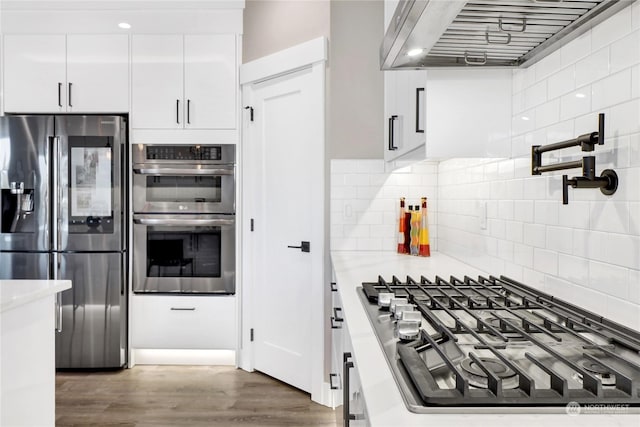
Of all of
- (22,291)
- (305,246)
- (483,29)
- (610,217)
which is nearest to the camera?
(610,217)

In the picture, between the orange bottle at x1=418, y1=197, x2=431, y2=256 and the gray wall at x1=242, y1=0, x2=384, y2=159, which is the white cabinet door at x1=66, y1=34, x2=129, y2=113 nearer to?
the gray wall at x1=242, y1=0, x2=384, y2=159

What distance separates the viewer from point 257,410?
2754 millimetres

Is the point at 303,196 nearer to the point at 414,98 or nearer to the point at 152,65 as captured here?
the point at 414,98

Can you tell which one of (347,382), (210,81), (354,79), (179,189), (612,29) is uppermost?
(210,81)

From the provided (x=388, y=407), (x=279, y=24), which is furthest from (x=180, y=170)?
(x=388, y=407)

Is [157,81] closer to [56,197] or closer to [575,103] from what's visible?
[56,197]

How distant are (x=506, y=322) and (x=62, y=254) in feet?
10.4

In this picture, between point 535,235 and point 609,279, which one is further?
point 535,235

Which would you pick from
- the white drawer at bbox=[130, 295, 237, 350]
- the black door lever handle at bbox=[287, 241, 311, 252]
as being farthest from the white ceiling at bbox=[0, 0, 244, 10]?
the white drawer at bbox=[130, 295, 237, 350]

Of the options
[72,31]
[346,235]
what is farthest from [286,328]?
[72,31]

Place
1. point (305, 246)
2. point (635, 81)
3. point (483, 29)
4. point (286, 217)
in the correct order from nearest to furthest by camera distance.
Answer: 1. point (635, 81)
2. point (483, 29)
3. point (305, 246)
4. point (286, 217)

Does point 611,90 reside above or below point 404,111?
below

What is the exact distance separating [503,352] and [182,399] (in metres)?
2.46

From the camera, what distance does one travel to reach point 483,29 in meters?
1.35
